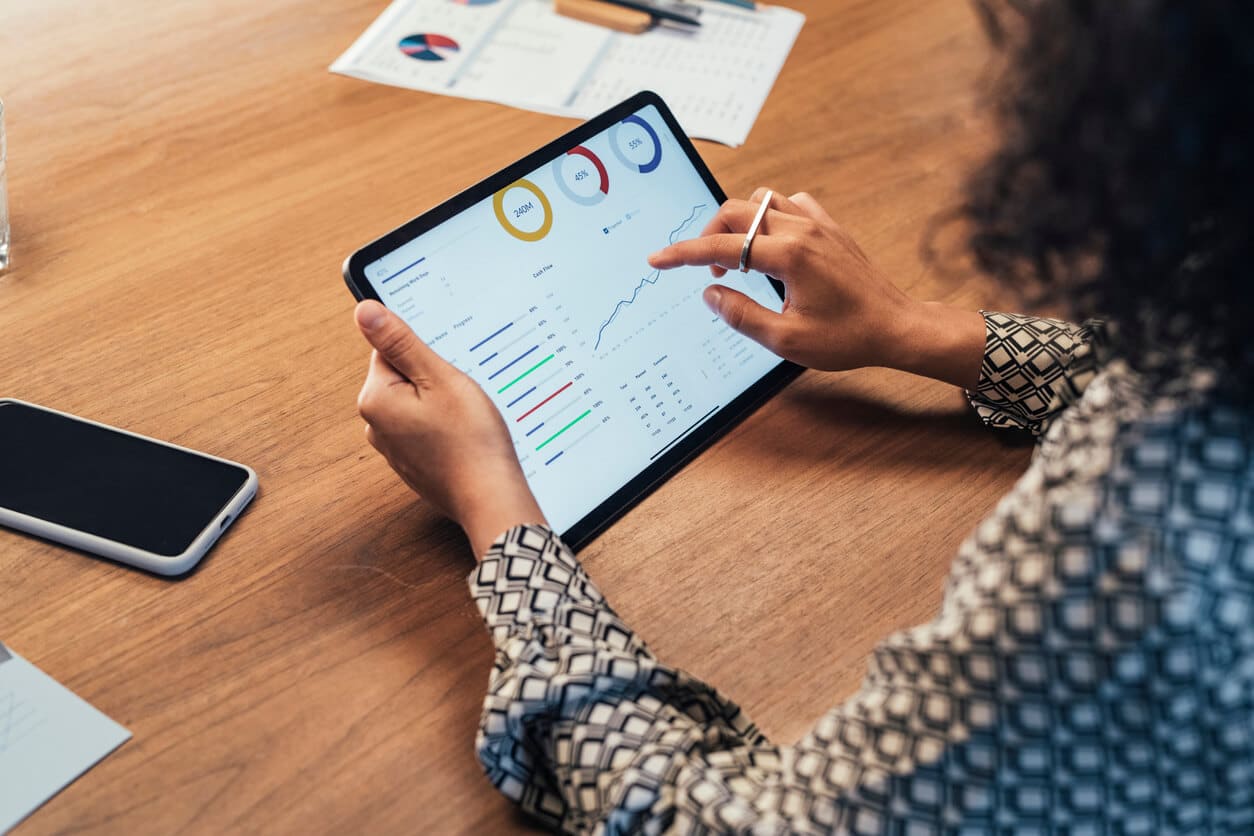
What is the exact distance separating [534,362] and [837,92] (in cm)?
68

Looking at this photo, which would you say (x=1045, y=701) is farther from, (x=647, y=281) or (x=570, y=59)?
(x=570, y=59)

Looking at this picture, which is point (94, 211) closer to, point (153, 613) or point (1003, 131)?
point (153, 613)

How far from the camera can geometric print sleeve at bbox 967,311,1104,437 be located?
2.93ft

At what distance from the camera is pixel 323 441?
2.91 ft

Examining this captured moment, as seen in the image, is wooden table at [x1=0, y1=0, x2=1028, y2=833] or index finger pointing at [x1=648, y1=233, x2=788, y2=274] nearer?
wooden table at [x1=0, y1=0, x2=1028, y2=833]

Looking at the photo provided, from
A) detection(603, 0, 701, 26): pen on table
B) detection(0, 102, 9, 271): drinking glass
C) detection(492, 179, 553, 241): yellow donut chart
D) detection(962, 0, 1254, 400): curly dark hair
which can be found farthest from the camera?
detection(603, 0, 701, 26): pen on table

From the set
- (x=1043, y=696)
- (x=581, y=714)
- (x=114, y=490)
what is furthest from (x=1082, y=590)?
(x=114, y=490)

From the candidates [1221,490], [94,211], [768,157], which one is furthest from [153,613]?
[768,157]

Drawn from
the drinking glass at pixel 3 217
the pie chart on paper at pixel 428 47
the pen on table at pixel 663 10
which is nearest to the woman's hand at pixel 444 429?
the drinking glass at pixel 3 217

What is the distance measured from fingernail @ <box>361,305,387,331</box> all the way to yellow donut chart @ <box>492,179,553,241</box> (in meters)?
0.14

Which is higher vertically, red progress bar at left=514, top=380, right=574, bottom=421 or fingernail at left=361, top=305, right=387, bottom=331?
fingernail at left=361, top=305, right=387, bottom=331

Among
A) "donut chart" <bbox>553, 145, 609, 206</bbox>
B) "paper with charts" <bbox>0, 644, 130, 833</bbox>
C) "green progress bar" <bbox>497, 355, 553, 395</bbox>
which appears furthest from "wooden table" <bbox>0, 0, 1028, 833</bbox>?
"donut chart" <bbox>553, 145, 609, 206</bbox>

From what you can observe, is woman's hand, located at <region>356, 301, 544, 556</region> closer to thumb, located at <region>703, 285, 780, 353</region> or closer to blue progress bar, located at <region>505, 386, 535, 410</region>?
blue progress bar, located at <region>505, 386, 535, 410</region>

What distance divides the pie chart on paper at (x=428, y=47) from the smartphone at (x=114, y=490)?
2.17 ft
